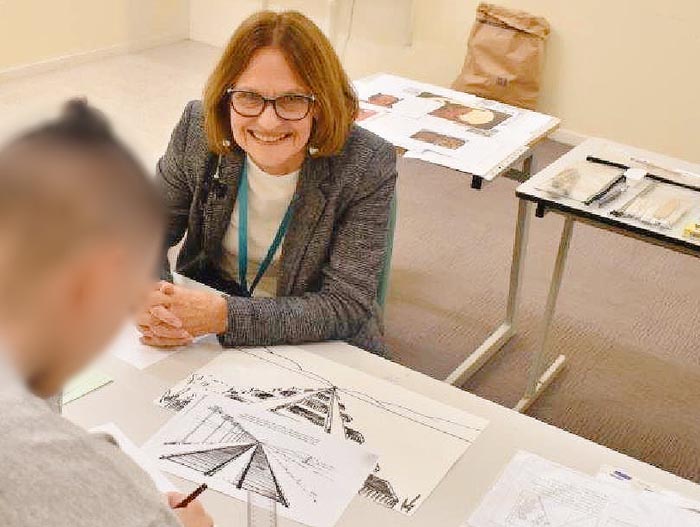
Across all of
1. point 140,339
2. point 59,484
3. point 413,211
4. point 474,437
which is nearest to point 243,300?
point 140,339

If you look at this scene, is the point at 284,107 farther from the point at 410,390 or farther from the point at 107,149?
the point at 107,149

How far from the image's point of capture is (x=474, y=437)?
3.90 feet

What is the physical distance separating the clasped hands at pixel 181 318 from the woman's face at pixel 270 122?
0.24 m

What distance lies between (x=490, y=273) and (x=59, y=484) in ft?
9.22

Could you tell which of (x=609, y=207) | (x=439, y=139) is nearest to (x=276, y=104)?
(x=609, y=207)

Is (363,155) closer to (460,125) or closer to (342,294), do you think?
(342,294)

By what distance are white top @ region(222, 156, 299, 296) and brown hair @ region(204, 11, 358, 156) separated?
14 cm

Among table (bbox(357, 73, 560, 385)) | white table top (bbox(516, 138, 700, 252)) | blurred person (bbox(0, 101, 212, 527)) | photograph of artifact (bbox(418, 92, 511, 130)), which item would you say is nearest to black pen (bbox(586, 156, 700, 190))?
white table top (bbox(516, 138, 700, 252))

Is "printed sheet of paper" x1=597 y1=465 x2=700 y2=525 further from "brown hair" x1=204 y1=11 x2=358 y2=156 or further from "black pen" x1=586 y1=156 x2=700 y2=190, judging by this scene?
"black pen" x1=586 y1=156 x2=700 y2=190

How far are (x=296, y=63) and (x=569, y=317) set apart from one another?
1.83 metres

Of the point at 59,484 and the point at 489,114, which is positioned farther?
the point at 489,114

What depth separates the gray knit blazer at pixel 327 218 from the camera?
1.44 meters

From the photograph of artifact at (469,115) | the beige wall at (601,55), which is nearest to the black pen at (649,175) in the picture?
the photograph of artifact at (469,115)

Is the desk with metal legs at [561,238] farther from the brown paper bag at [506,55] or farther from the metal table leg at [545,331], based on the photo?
the brown paper bag at [506,55]
